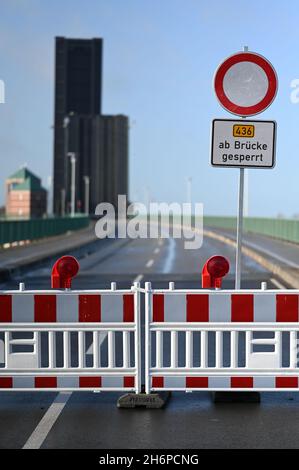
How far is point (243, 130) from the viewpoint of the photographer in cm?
787

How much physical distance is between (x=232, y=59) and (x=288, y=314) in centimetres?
244

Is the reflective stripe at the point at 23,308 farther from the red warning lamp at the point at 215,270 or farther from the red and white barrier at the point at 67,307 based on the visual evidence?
the red warning lamp at the point at 215,270

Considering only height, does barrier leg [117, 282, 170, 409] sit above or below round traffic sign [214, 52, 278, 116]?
below

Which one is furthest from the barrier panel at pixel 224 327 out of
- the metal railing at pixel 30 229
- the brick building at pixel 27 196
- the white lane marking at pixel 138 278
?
the brick building at pixel 27 196

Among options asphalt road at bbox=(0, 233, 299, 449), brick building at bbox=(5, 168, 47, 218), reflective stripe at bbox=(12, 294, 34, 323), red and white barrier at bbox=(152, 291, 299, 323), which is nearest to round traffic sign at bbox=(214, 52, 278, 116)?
red and white barrier at bbox=(152, 291, 299, 323)

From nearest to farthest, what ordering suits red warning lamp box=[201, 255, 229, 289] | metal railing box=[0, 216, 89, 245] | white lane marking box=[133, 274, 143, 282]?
red warning lamp box=[201, 255, 229, 289] → white lane marking box=[133, 274, 143, 282] → metal railing box=[0, 216, 89, 245]

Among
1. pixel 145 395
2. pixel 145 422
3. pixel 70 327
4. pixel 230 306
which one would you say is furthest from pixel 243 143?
pixel 145 422

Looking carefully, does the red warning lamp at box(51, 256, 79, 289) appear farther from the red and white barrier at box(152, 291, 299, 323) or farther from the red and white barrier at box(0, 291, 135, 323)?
the red and white barrier at box(152, 291, 299, 323)

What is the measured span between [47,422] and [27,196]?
174 metres

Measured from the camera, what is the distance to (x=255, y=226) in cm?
6272

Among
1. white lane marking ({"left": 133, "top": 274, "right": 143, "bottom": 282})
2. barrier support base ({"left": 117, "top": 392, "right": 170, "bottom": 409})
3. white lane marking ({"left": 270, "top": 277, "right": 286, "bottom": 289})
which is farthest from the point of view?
white lane marking ({"left": 133, "top": 274, "right": 143, "bottom": 282})

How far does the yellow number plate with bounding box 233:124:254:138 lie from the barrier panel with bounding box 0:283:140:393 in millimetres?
1824

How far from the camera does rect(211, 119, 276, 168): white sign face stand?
7.85 meters
